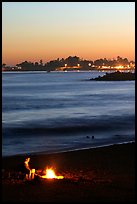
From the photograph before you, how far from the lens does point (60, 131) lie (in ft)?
87.0

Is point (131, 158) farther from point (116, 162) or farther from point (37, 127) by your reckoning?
point (37, 127)

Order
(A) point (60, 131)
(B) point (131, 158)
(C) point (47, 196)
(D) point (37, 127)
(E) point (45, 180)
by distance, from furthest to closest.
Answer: (D) point (37, 127)
(A) point (60, 131)
(B) point (131, 158)
(E) point (45, 180)
(C) point (47, 196)

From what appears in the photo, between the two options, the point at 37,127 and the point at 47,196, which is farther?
the point at 37,127

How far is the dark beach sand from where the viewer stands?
852cm

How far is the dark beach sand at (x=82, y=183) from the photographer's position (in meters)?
8.52

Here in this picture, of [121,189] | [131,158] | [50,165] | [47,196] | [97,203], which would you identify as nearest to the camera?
[97,203]

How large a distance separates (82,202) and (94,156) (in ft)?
25.3

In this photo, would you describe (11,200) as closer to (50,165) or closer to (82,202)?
(82,202)

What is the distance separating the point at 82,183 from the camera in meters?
9.95

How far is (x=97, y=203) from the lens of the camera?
784 centimetres

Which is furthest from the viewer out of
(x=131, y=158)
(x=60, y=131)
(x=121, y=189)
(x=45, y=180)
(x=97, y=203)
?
(x=60, y=131)

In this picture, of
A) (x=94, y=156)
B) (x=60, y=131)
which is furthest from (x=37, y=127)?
(x=94, y=156)

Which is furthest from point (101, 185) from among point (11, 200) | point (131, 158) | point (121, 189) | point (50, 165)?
point (131, 158)

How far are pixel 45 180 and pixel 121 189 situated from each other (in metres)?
2.04
